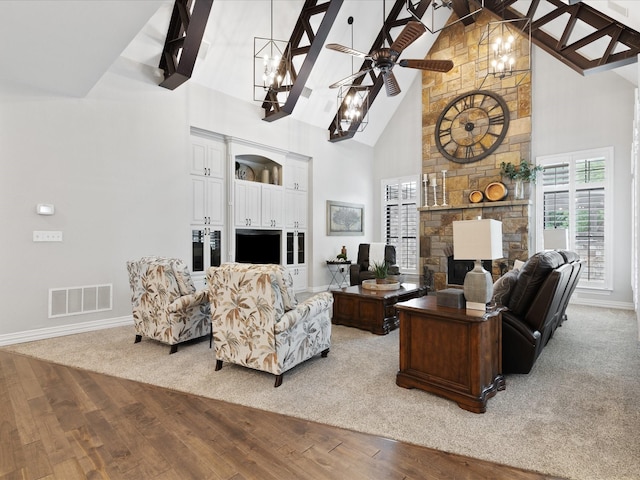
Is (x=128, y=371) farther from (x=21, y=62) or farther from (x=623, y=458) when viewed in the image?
(x=623, y=458)

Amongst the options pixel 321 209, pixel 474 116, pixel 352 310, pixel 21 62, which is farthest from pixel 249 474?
pixel 474 116

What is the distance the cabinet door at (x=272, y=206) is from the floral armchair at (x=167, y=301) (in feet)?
10.5

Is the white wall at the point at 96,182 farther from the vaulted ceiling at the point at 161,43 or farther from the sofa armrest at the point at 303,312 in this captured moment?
the sofa armrest at the point at 303,312

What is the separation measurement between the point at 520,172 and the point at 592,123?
1355 millimetres

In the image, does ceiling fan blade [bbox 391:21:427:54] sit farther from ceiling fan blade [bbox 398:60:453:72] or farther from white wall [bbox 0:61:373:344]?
white wall [bbox 0:61:373:344]

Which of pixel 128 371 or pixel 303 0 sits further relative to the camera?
pixel 303 0

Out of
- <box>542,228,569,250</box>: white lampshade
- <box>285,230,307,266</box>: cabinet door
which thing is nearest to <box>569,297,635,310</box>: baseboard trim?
<box>542,228,569,250</box>: white lampshade

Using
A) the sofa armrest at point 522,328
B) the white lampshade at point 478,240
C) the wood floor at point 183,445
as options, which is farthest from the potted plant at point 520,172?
the wood floor at point 183,445

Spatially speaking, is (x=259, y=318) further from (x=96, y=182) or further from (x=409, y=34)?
(x=409, y=34)

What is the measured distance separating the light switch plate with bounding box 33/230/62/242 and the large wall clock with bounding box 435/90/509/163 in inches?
292

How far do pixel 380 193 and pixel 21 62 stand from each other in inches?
290

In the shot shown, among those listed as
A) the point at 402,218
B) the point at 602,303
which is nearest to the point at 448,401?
the point at 602,303

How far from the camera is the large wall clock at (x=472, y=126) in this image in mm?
7133

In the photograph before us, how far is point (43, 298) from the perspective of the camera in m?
4.28
